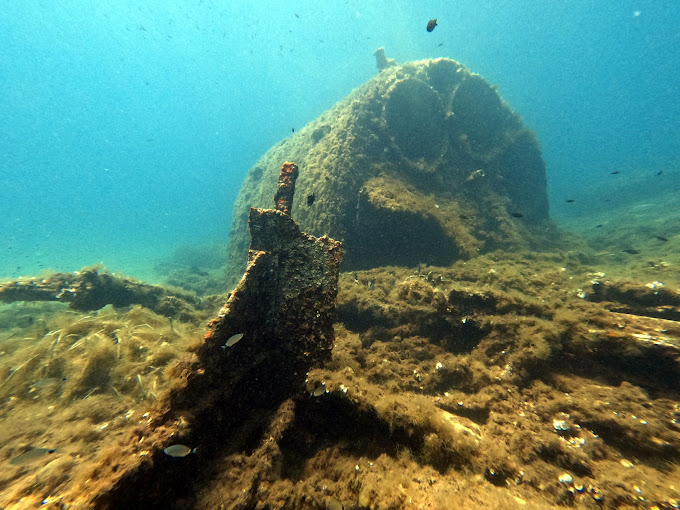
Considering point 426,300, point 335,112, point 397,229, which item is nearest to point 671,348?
point 426,300

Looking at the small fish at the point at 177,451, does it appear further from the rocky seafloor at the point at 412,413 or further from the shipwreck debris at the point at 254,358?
the rocky seafloor at the point at 412,413

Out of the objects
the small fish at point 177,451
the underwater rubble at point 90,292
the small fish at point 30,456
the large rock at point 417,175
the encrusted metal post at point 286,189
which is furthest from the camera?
the large rock at point 417,175

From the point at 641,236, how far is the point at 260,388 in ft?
79.7

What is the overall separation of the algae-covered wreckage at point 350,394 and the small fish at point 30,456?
3 cm

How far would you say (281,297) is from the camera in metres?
4.57

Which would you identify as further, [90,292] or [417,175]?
[417,175]

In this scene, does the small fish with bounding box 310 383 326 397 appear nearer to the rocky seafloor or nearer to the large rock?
the rocky seafloor

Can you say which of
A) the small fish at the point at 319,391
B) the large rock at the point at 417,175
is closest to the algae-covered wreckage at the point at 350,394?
the small fish at the point at 319,391

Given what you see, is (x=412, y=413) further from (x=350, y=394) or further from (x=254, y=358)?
(x=254, y=358)

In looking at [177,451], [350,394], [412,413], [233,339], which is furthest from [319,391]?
[177,451]

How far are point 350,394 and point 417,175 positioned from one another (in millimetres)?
12297

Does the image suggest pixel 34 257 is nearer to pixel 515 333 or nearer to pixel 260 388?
pixel 260 388

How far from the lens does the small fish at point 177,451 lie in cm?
288

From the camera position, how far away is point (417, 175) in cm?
1380
